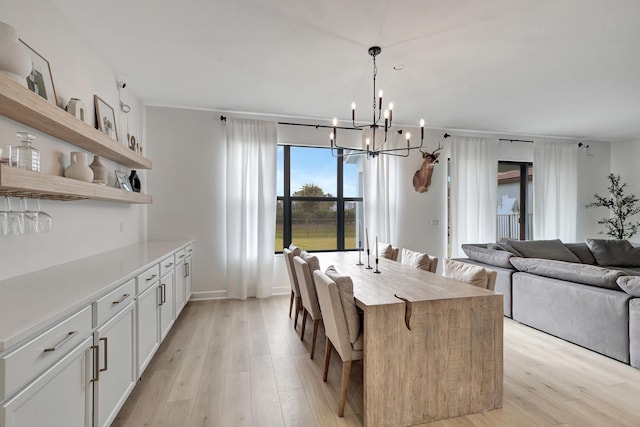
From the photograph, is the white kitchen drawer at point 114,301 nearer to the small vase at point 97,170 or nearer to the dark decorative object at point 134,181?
the small vase at point 97,170

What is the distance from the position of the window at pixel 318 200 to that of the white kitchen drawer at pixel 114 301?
293 centimetres

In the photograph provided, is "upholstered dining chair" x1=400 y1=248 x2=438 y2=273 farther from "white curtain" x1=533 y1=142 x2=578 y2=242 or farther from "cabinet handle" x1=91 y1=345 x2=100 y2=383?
"white curtain" x1=533 y1=142 x2=578 y2=242

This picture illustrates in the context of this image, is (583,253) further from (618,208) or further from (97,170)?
(97,170)

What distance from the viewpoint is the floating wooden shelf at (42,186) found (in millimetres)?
1350

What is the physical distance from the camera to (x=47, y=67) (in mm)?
2049

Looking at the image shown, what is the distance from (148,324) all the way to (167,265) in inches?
27.4

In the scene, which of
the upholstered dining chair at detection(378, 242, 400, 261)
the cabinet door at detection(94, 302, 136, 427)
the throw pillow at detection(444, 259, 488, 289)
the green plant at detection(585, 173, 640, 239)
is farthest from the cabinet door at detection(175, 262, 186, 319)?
Result: the green plant at detection(585, 173, 640, 239)

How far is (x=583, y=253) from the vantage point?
457 centimetres

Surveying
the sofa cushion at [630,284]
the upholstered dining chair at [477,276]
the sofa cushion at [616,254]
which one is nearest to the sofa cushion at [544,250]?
the sofa cushion at [616,254]

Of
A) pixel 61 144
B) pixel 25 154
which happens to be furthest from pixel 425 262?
pixel 61 144

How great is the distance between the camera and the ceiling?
2.19 metres

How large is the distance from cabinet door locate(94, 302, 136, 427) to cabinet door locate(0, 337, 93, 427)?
0.08 metres

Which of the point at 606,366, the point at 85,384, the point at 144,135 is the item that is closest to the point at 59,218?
the point at 85,384

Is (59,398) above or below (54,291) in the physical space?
below
